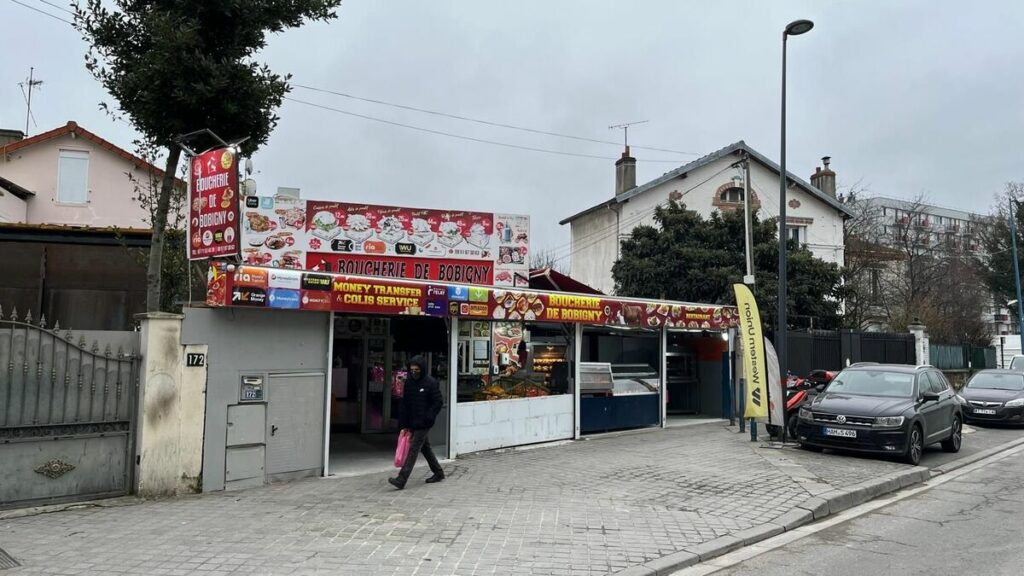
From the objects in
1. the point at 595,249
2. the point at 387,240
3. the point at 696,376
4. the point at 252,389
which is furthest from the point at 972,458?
the point at 595,249

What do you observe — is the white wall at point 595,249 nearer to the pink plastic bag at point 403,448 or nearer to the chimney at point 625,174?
the chimney at point 625,174

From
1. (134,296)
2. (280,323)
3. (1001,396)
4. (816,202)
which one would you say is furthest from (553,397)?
(816,202)

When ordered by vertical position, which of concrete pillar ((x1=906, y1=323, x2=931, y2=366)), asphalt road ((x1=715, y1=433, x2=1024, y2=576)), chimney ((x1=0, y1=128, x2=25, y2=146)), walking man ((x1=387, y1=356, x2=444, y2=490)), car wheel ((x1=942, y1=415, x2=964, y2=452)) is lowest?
asphalt road ((x1=715, y1=433, x2=1024, y2=576))

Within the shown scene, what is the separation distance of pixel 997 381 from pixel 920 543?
1517 centimetres

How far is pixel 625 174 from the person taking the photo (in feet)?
104

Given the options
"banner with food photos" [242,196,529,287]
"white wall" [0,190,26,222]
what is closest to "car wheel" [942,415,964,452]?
"banner with food photos" [242,196,529,287]

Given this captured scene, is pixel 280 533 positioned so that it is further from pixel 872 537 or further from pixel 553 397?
pixel 553 397

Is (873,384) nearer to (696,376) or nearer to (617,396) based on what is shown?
(617,396)

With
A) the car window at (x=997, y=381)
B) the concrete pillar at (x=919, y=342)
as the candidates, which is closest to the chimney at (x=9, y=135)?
the car window at (x=997, y=381)

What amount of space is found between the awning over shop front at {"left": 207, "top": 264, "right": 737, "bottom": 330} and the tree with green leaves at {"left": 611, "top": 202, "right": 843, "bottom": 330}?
31.1 feet

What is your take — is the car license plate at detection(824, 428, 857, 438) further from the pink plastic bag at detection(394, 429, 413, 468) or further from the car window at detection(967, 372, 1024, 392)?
the car window at detection(967, 372, 1024, 392)

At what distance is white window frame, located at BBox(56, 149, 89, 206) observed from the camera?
2170cm

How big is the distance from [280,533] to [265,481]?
254 centimetres

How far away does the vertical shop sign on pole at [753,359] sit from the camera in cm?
1263
